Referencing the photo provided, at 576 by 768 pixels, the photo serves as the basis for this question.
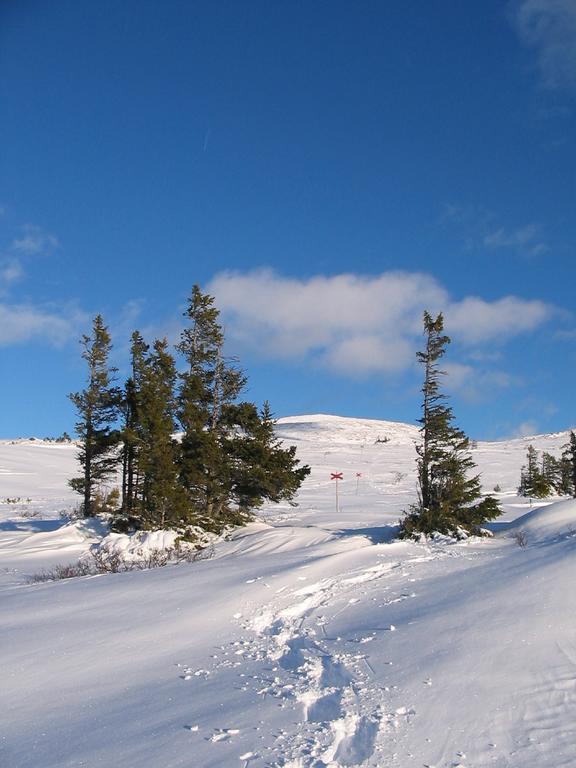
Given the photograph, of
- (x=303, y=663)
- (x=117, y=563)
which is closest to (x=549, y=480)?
(x=117, y=563)

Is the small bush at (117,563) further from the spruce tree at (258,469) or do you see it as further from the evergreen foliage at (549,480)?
the evergreen foliage at (549,480)

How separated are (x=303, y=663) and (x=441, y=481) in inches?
532

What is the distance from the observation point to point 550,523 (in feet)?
49.1

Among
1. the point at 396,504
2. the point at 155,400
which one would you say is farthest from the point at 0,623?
the point at 396,504

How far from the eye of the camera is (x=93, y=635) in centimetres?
764

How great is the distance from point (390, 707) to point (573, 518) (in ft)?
39.1

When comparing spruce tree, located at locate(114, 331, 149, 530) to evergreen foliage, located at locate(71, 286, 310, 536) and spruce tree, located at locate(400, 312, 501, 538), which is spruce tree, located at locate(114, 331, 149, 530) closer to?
evergreen foliage, located at locate(71, 286, 310, 536)

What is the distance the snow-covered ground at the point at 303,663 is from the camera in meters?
4.47

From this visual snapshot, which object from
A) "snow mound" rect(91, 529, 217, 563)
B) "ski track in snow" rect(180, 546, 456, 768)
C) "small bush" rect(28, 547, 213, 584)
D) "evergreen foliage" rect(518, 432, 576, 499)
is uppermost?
"evergreen foliage" rect(518, 432, 576, 499)

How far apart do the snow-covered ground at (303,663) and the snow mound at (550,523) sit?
2393mm

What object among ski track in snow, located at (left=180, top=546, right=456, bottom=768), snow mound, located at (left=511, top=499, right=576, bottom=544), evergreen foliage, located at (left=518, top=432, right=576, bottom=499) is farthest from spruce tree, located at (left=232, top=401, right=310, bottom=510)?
evergreen foliage, located at (left=518, top=432, right=576, bottom=499)

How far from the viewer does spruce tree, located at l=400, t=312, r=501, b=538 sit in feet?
56.2

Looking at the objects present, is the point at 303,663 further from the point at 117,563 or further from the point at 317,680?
the point at 117,563

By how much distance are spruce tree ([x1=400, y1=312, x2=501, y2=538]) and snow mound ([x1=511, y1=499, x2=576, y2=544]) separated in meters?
1.45
